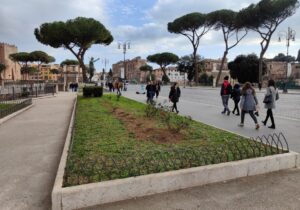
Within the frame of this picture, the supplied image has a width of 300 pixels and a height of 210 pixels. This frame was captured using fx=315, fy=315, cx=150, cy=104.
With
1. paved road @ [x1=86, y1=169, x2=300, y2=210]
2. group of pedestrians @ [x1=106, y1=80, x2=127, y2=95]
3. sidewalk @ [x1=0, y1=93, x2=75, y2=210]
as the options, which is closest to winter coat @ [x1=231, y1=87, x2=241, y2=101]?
sidewalk @ [x1=0, y1=93, x2=75, y2=210]

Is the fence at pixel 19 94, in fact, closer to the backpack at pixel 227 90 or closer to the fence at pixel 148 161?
the backpack at pixel 227 90

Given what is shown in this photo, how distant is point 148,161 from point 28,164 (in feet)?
7.56

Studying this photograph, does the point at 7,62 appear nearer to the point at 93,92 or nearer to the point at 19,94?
the point at 19,94

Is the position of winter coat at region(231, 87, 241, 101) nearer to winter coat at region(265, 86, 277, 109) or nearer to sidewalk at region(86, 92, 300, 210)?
winter coat at region(265, 86, 277, 109)

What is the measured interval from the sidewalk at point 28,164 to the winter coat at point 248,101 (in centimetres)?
538

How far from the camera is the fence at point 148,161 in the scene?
4348 mm

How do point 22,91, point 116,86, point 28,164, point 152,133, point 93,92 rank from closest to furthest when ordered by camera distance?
point 28,164
point 152,133
point 93,92
point 22,91
point 116,86

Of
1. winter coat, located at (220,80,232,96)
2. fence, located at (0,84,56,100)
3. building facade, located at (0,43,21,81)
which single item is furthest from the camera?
building facade, located at (0,43,21,81)

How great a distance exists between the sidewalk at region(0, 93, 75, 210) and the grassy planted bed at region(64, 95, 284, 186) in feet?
1.34

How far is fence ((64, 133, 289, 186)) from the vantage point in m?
4.35

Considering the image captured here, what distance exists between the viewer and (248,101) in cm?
952

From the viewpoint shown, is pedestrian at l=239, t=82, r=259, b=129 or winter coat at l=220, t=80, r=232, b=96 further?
winter coat at l=220, t=80, r=232, b=96

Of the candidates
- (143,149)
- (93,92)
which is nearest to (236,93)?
(143,149)

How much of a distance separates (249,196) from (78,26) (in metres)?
37.2
